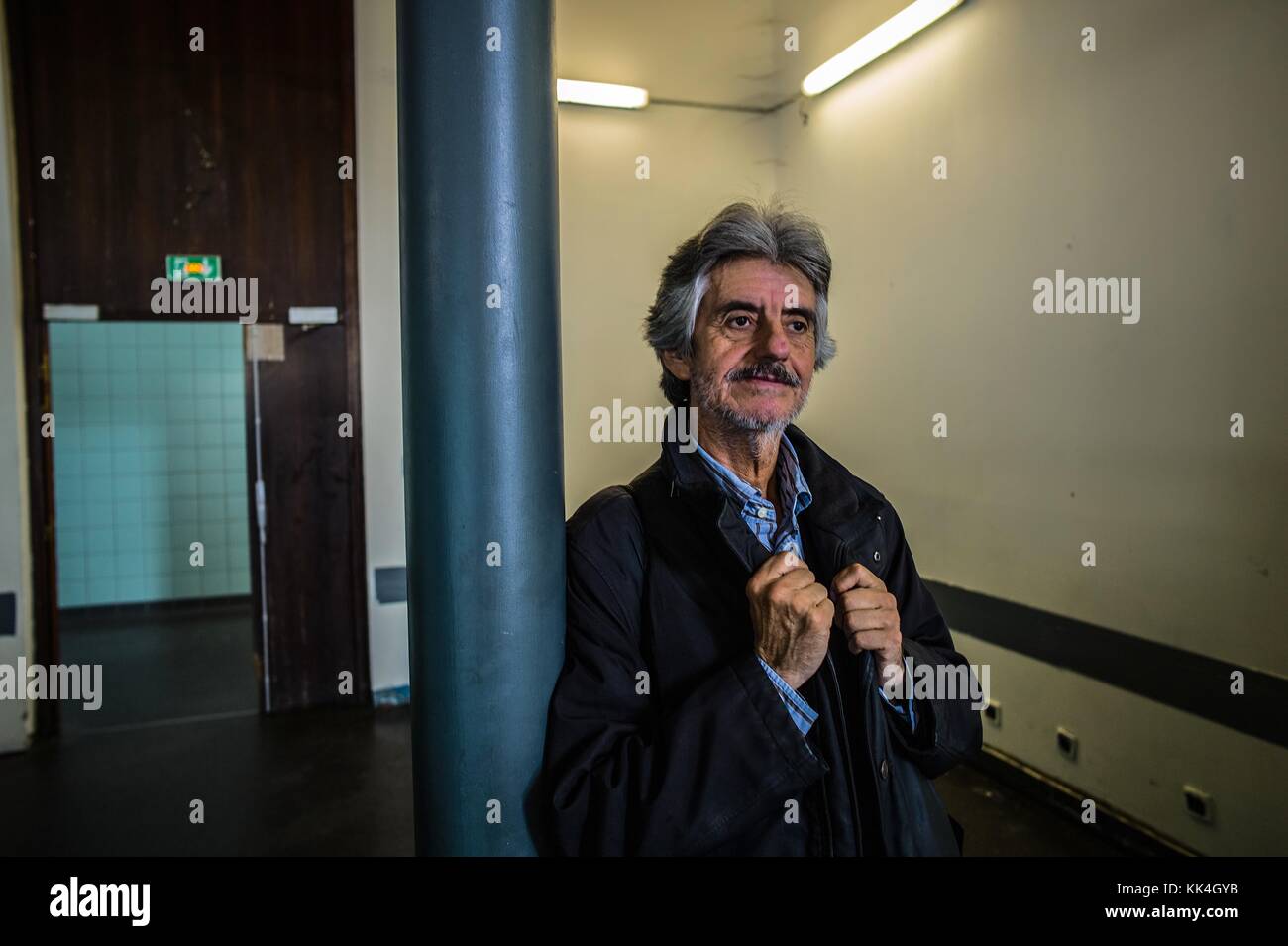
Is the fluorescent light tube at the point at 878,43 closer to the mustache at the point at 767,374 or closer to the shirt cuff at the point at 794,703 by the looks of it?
the mustache at the point at 767,374

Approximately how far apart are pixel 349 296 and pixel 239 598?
11.5ft

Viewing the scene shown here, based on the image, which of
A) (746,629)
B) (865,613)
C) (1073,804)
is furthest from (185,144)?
(1073,804)

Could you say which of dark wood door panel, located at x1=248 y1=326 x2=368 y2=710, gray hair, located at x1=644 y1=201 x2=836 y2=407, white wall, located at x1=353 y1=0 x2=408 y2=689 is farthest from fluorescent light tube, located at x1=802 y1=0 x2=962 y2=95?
dark wood door panel, located at x1=248 y1=326 x2=368 y2=710

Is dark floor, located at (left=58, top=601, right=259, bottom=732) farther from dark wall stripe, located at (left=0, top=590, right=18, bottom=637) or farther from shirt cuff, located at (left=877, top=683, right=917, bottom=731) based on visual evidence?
shirt cuff, located at (left=877, top=683, right=917, bottom=731)

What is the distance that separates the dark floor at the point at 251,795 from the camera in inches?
116

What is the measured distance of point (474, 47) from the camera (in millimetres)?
946

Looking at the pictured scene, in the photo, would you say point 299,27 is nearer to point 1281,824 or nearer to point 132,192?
point 132,192

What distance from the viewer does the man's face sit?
1.29 metres

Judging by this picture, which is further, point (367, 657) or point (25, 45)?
point (367, 657)

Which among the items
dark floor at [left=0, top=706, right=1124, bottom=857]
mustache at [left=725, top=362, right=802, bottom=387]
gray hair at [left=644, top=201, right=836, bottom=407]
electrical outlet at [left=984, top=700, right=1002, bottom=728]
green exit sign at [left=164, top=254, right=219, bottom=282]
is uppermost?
green exit sign at [left=164, top=254, right=219, bottom=282]

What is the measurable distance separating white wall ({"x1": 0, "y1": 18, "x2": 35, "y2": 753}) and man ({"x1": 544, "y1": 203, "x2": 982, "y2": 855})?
388cm

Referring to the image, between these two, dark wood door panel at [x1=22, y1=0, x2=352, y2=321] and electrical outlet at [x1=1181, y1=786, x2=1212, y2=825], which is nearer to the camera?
electrical outlet at [x1=1181, y1=786, x2=1212, y2=825]

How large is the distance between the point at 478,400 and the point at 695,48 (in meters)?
4.39
